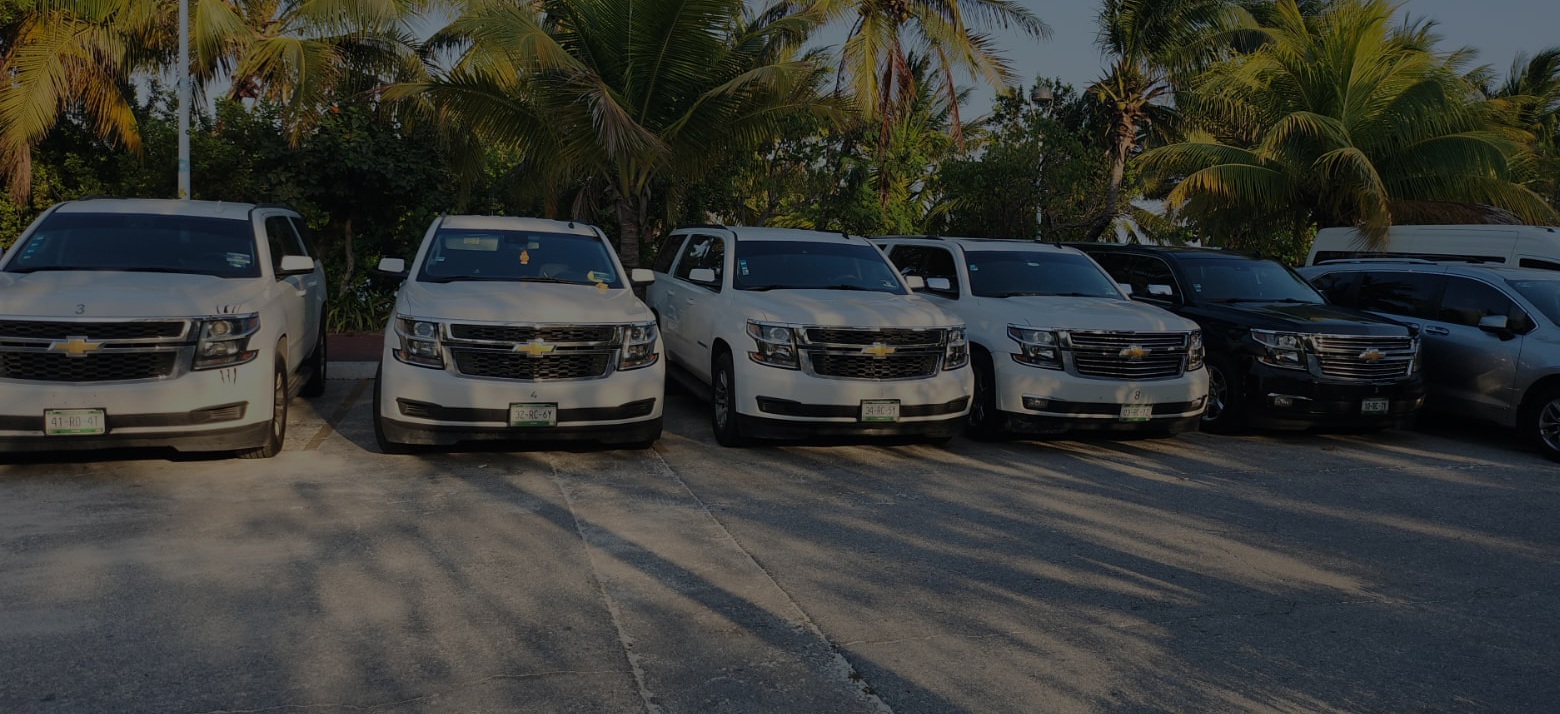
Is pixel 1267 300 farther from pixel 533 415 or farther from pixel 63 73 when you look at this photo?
pixel 63 73

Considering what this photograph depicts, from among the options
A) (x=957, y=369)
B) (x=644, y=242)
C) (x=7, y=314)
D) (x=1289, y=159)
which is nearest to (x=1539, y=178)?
(x=1289, y=159)

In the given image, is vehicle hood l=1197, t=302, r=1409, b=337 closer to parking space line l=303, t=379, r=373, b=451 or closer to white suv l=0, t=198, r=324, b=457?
parking space line l=303, t=379, r=373, b=451

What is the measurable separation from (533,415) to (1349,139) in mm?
14737

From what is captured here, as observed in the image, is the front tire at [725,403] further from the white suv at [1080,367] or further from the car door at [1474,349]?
the car door at [1474,349]

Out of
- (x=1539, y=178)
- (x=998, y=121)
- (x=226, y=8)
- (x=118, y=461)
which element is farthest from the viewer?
(x=998, y=121)

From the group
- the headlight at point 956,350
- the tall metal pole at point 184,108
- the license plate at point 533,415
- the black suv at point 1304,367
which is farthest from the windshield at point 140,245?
the black suv at point 1304,367

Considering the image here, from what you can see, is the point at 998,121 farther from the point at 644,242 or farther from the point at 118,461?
the point at 118,461

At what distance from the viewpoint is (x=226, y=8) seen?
17.5 meters

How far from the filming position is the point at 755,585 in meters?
5.58

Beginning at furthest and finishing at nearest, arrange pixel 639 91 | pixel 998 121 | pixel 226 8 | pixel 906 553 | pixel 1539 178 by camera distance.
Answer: pixel 998 121, pixel 1539 178, pixel 226 8, pixel 639 91, pixel 906 553

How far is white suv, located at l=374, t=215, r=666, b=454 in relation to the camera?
785 centimetres

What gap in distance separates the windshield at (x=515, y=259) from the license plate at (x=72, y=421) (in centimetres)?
265

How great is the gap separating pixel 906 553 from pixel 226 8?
15.7m

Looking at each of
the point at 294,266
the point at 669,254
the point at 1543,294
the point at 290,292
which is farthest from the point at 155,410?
the point at 1543,294
